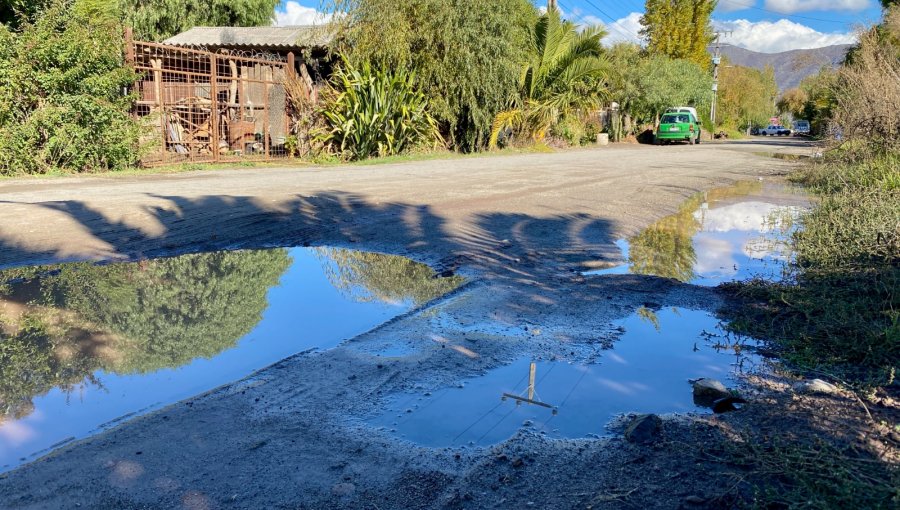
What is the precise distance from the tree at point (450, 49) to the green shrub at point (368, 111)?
2.39 feet

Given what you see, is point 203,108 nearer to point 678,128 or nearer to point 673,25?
point 678,128

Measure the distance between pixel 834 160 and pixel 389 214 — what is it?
10807 mm

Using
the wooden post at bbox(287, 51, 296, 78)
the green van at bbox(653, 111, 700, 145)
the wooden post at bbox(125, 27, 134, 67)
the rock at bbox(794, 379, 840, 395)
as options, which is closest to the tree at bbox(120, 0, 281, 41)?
the wooden post at bbox(287, 51, 296, 78)

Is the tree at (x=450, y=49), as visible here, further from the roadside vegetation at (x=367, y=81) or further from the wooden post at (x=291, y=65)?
the wooden post at (x=291, y=65)

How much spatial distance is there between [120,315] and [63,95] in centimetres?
973

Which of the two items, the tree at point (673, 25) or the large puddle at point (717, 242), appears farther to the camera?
the tree at point (673, 25)

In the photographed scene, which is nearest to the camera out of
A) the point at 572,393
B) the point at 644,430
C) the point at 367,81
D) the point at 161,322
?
the point at 644,430

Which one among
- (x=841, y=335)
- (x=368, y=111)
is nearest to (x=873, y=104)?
(x=841, y=335)

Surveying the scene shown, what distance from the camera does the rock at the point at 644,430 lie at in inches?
133

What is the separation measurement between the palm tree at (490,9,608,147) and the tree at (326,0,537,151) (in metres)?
→ 3.32

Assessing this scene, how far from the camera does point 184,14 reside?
3484 cm

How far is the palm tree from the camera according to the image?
27.9 meters

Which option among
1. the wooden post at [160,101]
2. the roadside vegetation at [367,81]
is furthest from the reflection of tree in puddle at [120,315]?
the wooden post at [160,101]

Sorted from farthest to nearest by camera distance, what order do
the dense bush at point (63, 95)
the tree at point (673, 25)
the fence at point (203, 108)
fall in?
the tree at point (673, 25), the fence at point (203, 108), the dense bush at point (63, 95)
